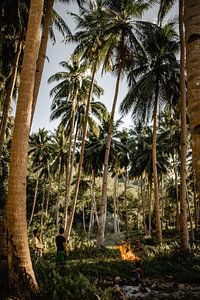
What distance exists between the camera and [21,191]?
5.30 m

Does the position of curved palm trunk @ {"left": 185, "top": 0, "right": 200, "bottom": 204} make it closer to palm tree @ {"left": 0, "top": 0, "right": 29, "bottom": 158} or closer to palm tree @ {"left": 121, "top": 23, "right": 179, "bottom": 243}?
palm tree @ {"left": 0, "top": 0, "right": 29, "bottom": 158}

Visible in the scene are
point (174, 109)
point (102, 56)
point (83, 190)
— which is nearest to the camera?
point (102, 56)

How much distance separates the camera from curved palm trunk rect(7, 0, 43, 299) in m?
4.96

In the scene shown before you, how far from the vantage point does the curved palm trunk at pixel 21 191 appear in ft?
16.3

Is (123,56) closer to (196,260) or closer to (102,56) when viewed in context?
(102,56)

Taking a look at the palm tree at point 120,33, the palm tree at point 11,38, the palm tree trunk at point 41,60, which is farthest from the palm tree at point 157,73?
the palm tree trunk at point 41,60

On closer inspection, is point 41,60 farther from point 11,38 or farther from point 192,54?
point 11,38

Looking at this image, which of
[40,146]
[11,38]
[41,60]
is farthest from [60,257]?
[40,146]

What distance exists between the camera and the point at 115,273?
9.48m

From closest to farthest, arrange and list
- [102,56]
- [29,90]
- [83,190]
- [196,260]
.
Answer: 1. [29,90]
2. [196,260]
3. [102,56]
4. [83,190]

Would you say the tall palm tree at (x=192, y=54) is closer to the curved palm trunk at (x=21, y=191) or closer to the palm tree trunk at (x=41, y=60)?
the curved palm trunk at (x=21, y=191)

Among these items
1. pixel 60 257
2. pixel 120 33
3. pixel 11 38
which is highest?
pixel 120 33

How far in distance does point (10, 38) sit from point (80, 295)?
47.0ft

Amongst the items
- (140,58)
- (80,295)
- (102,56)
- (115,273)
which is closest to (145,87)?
(140,58)
